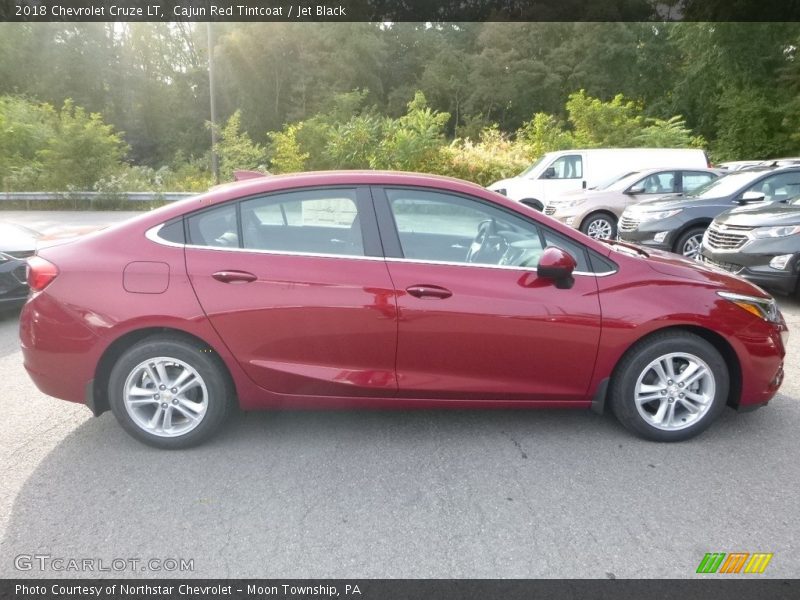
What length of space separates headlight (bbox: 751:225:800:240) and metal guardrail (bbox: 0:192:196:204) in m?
17.4

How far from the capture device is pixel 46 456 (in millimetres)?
3588

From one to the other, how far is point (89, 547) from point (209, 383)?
3.44ft

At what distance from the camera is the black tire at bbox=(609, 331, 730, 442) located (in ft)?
11.9

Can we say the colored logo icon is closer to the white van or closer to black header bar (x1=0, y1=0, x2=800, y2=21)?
the white van

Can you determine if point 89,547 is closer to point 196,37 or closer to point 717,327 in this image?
point 717,327

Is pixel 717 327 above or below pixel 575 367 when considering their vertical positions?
above

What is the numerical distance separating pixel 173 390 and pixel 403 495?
4.79 feet

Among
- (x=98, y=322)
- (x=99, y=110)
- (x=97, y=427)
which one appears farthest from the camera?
(x=99, y=110)

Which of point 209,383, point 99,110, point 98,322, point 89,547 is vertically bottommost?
point 89,547

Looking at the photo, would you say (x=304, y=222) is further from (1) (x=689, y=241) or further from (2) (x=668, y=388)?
(1) (x=689, y=241)

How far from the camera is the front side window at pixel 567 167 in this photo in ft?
49.9

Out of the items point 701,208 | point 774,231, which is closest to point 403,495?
point 774,231

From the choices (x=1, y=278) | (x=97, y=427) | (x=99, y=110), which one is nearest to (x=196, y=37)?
(x=99, y=110)

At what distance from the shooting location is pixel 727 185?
9.89 metres
